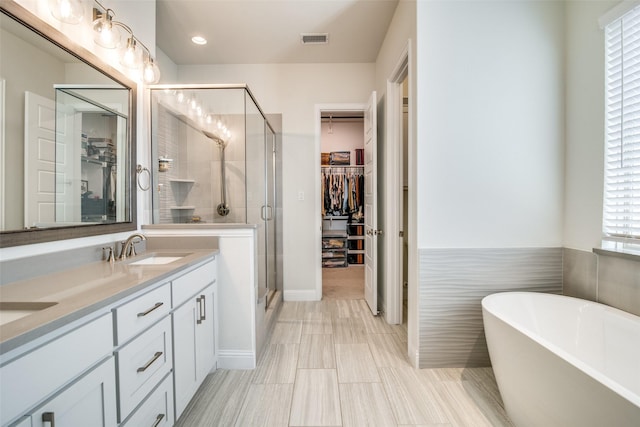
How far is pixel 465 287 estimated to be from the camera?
1.99 meters

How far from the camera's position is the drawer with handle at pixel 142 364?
40.8 inches

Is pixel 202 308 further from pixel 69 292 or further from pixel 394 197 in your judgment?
pixel 394 197

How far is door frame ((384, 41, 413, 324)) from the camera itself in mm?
2717

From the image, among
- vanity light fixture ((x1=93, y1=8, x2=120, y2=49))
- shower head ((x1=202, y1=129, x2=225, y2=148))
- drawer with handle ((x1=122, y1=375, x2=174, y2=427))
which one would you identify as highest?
vanity light fixture ((x1=93, y1=8, x2=120, y2=49))

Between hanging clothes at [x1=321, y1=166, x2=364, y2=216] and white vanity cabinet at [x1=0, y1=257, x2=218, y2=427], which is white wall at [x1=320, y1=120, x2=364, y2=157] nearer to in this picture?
hanging clothes at [x1=321, y1=166, x2=364, y2=216]

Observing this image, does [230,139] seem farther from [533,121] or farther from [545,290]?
[545,290]

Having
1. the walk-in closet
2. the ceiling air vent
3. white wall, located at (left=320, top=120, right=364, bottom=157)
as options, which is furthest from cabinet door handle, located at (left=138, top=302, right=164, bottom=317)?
white wall, located at (left=320, top=120, right=364, bottom=157)

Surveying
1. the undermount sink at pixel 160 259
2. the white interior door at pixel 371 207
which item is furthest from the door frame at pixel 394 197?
the undermount sink at pixel 160 259

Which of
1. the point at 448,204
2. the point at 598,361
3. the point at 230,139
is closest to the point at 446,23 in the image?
the point at 448,204

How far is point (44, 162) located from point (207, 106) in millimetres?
1336

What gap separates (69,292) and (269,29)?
2.69 meters

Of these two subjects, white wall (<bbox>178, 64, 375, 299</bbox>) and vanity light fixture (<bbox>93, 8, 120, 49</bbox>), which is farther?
white wall (<bbox>178, 64, 375, 299</bbox>)

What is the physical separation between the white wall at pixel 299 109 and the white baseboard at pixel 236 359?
1.42 metres

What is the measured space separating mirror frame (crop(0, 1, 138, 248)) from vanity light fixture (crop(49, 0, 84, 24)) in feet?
0.23
